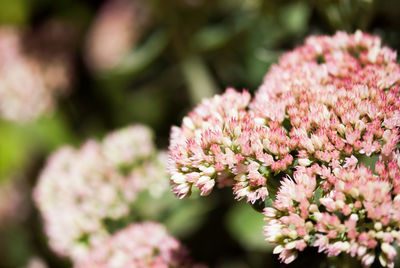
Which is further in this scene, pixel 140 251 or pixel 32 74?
pixel 32 74

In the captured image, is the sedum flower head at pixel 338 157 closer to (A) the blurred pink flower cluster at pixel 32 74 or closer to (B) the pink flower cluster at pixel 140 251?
(B) the pink flower cluster at pixel 140 251

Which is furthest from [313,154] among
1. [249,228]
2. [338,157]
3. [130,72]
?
[130,72]

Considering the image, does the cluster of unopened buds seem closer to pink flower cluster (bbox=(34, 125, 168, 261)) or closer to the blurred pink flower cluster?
pink flower cluster (bbox=(34, 125, 168, 261))

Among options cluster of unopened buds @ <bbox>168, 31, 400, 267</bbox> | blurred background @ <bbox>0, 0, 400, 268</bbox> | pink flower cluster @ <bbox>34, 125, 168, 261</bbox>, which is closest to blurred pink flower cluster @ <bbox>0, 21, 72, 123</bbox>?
blurred background @ <bbox>0, 0, 400, 268</bbox>

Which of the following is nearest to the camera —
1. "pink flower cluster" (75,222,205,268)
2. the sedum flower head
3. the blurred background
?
the sedum flower head

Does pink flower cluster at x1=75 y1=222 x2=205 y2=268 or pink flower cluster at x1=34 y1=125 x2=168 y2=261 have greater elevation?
pink flower cluster at x1=34 y1=125 x2=168 y2=261

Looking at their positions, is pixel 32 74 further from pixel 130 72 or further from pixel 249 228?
pixel 249 228

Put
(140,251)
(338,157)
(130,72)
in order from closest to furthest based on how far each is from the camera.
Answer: (338,157) < (140,251) < (130,72)
